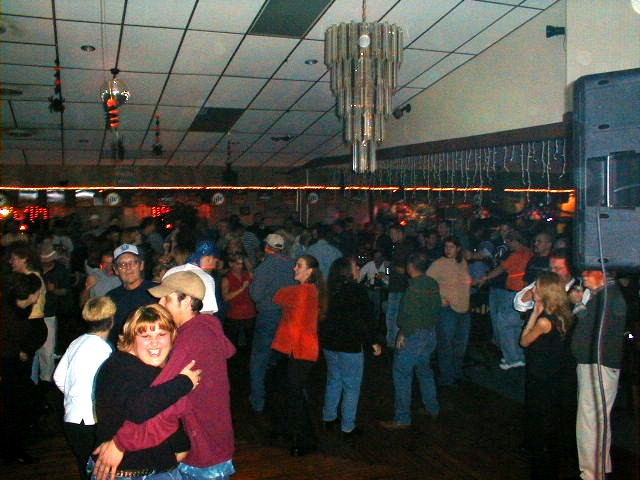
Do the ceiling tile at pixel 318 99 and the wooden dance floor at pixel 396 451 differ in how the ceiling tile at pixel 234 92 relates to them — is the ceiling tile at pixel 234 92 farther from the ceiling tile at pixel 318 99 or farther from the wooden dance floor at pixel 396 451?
the wooden dance floor at pixel 396 451

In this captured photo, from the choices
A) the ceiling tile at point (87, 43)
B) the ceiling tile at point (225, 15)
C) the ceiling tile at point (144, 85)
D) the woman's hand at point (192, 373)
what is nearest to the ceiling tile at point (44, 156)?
the ceiling tile at point (144, 85)

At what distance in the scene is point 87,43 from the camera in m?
5.47

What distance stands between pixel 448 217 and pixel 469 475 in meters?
11.1

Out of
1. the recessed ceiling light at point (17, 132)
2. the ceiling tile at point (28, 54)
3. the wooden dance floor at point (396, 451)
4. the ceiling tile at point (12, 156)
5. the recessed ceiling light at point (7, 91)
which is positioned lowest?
the wooden dance floor at point (396, 451)

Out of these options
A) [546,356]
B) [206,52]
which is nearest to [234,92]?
[206,52]

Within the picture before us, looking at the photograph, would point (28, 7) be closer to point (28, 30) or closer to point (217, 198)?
point (28, 30)

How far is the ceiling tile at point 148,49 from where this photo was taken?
5379 millimetres

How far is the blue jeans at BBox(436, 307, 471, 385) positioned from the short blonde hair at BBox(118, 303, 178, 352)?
3.44m

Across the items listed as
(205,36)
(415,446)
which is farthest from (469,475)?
(205,36)

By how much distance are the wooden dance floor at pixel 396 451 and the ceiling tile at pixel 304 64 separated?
12.5 feet

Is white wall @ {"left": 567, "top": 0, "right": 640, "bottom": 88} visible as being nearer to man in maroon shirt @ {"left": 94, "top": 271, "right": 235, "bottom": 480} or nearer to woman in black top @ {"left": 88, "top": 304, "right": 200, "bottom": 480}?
man in maroon shirt @ {"left": 94, "top": 271, "right": 235, "bottom": 480}

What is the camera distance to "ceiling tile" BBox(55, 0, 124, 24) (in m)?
4.74

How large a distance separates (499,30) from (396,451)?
4756 mm

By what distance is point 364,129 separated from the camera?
4.40 m
